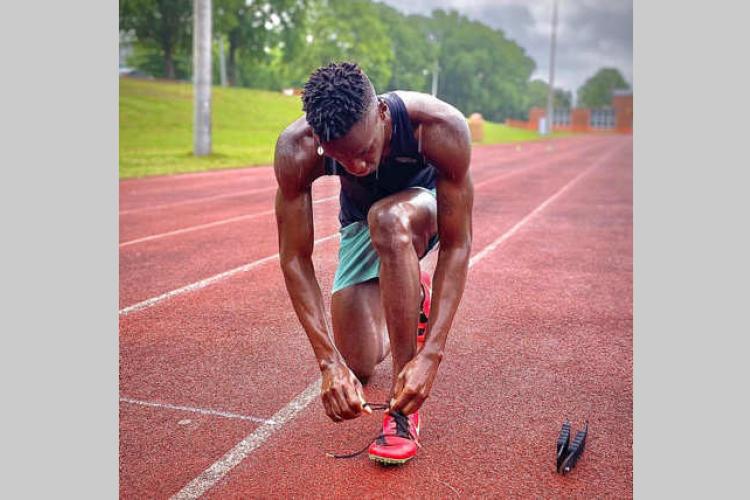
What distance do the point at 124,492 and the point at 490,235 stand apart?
5202 millimetres

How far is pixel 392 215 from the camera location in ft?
7.58

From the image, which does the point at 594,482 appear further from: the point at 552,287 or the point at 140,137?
the point at 140,137

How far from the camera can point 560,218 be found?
8.34 meters

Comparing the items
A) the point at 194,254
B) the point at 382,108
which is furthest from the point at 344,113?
the point at 194,254

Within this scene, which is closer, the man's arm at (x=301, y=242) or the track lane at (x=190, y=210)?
the man's arm at (x=301, y=242)

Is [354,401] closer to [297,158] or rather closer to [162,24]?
[297,158]

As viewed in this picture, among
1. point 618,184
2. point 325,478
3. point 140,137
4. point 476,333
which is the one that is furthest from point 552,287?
point 140,137

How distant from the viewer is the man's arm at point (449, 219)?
2.31 metres

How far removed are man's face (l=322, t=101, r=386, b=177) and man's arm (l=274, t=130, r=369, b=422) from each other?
0.90ft

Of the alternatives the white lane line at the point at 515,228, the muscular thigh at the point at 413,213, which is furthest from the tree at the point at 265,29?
the muscular thigh at the point at 413,213

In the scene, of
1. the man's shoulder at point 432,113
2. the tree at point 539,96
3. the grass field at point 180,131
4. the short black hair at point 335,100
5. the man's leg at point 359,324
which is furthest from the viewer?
the tree at point 539,96

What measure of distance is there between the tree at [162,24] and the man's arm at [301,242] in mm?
29008

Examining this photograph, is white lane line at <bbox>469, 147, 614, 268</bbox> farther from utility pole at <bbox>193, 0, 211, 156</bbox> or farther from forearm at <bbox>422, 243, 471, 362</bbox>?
utility pole at <bbox>193, 0, 211, 156</bbox>

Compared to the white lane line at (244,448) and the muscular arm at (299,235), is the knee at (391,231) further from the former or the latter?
the white lane line at (244,448)
